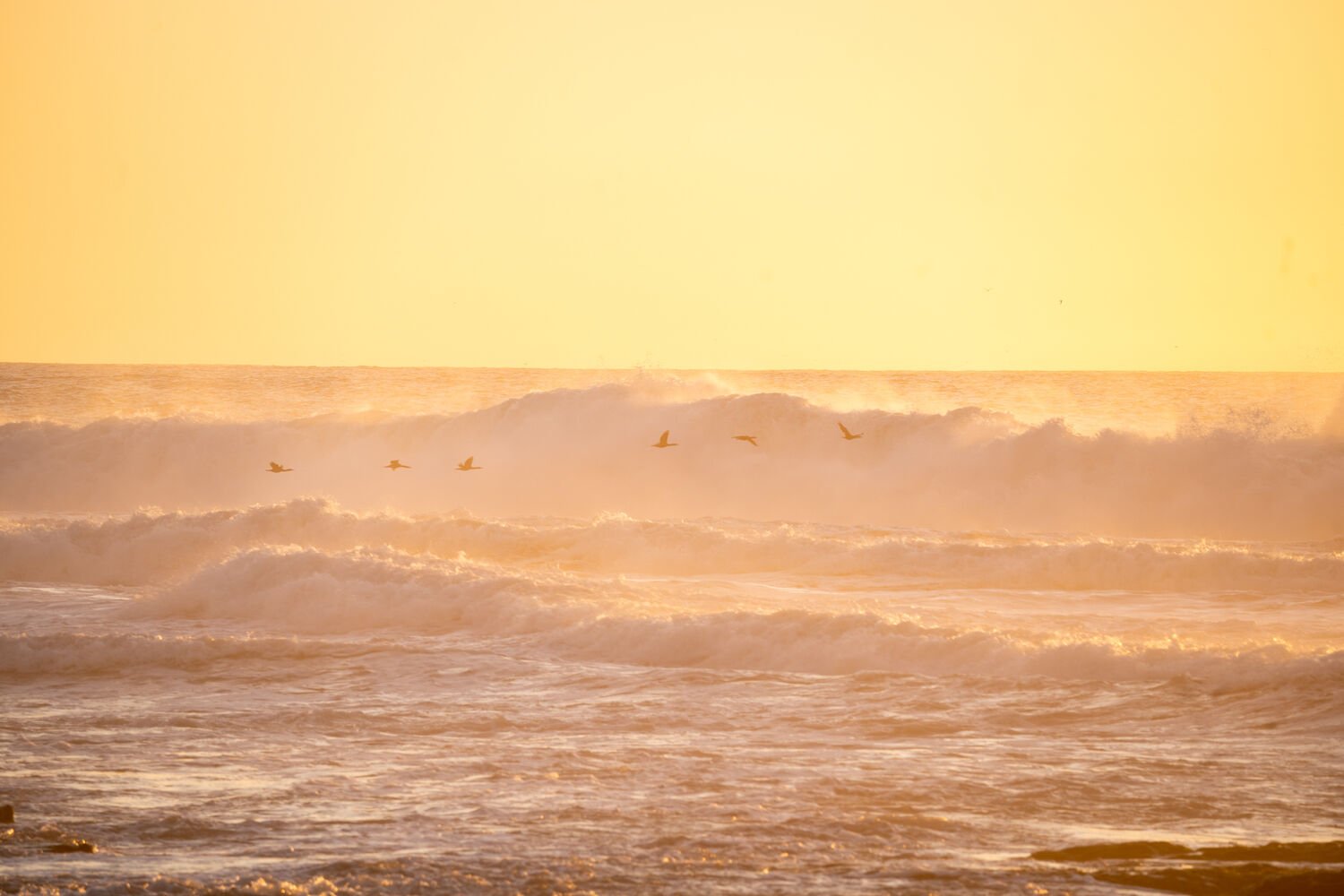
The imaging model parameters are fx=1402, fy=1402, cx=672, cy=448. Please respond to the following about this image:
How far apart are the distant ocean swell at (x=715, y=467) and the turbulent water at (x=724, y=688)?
0.68 ft

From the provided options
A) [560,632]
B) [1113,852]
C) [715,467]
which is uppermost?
[715,467]

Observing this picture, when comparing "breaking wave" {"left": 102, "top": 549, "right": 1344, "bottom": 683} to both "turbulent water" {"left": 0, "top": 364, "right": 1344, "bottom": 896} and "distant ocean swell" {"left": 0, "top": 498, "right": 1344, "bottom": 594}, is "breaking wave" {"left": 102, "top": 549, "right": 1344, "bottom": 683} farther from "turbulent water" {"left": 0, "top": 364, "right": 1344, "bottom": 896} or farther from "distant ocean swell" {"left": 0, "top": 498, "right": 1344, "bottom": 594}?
"distant ocean swell" {"left": 0, "top": 498, "right": 1344, "bottom": 594}

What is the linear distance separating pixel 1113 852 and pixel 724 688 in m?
Answer: 6.18

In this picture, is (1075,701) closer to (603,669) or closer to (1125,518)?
(603,669)

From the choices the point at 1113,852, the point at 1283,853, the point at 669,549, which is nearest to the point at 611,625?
the point at 669,549

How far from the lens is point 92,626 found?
18875 millimetres

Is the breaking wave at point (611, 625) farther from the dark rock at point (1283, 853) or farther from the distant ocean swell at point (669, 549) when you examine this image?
the dark rock at point (1283, 853)

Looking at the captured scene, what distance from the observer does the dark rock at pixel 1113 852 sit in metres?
8.90

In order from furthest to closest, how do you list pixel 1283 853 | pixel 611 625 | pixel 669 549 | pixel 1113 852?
pixel 669 549, pixel 611 625, pixel 1113 852, pixel 1283 853

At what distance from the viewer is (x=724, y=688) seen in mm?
14719

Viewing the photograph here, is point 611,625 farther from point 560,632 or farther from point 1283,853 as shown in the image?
point 1283,853

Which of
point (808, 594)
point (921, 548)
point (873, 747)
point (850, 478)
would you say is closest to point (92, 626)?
point (808, 594)

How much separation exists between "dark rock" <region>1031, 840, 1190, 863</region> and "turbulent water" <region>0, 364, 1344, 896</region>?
0.11 ft

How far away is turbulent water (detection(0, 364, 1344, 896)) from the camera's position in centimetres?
912
